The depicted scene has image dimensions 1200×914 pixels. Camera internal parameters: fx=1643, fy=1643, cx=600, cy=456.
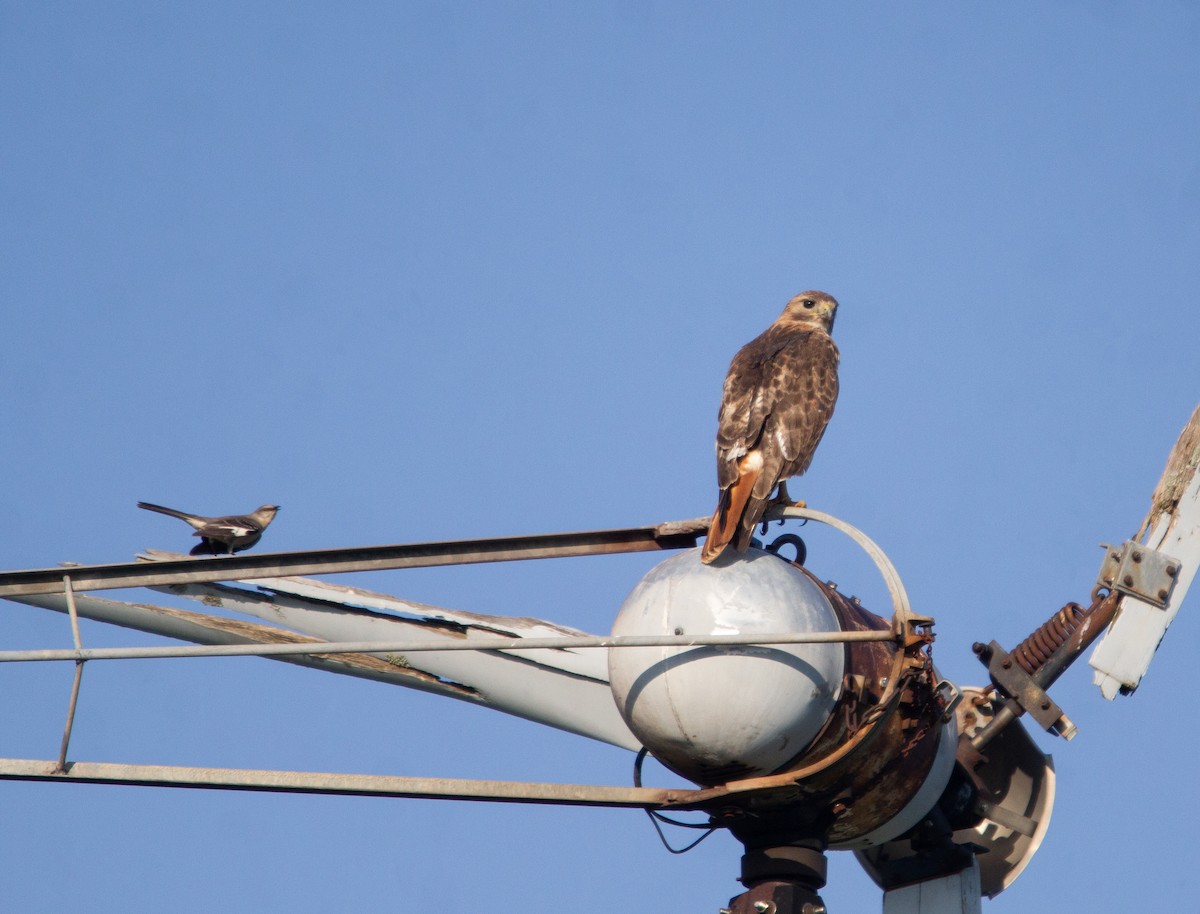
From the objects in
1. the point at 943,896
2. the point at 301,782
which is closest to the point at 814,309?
the point at 943,896

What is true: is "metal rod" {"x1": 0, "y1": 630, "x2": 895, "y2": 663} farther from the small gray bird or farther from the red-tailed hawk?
the small gray bird

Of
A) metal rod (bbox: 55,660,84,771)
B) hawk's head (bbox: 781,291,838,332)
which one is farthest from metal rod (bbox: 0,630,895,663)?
hawk's head (bbox: 781,291,838,332)

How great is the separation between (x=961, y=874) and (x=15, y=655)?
3.42 metres

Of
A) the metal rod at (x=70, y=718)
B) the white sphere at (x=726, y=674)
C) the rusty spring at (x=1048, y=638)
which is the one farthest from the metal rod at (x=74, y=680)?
the rusty spring at (x=1048, y=638)

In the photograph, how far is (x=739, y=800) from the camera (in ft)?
17.2

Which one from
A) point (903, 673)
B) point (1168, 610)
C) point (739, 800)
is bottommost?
point (739, 800)

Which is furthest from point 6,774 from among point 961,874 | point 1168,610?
point 1168,610

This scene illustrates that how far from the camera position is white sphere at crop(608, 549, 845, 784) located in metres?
5.04

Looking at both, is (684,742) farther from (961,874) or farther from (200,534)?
(200,534)

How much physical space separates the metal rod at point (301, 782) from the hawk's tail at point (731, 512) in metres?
0.92

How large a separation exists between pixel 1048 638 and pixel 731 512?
1351 mm

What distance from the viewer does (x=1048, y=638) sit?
20.5 feet

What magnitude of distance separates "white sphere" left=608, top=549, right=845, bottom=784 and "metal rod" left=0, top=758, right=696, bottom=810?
34cm

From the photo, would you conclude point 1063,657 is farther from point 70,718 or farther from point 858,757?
point 70,718
